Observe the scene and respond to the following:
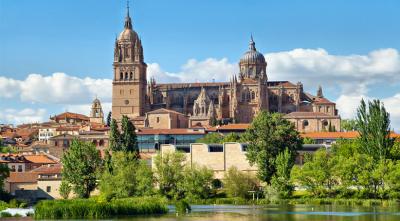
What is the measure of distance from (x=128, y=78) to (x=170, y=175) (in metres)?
89.8

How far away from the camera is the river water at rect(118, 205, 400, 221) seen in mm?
51000

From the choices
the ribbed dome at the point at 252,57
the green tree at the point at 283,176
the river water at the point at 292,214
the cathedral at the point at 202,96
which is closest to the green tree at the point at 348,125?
the cathedral at the point at 202,96

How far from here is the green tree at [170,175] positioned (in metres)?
74.9

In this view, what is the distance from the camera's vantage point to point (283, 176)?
74.3m

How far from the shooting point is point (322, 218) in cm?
5097

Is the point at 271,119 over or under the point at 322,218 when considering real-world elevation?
over

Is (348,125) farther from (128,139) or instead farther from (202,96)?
(128,139)

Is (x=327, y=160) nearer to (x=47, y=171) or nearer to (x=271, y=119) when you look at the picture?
(x=271, y=119)

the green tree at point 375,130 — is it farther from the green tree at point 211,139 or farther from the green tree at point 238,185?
the green tree at point 211,139

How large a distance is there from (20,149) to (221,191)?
244ft

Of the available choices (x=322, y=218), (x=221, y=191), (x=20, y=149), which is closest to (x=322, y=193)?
(x=221, y=191)

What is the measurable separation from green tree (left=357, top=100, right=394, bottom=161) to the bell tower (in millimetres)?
90754

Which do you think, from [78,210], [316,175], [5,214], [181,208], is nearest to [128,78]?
[316,175]

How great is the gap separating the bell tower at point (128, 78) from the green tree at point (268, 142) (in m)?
81.7
